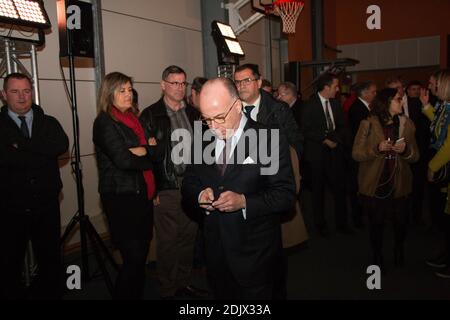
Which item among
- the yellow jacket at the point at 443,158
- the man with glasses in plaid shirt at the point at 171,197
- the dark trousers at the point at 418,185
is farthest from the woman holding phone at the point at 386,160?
the dark trousers at the point at 418,185

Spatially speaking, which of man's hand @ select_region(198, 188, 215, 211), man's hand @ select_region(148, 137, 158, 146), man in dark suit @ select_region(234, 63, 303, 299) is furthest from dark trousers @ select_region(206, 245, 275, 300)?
man in dark suit @ select_region(234, 63, 303, 299)

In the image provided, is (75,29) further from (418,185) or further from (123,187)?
(418,185)

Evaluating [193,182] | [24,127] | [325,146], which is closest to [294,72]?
[325,146]

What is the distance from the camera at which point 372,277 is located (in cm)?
332

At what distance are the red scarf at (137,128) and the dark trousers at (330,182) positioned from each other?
238 centimetres

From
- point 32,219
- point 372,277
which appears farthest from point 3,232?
point 372,277

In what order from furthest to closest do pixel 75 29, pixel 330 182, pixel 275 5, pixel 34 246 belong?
pixel 275 5
pixel 330 182
pixel 75 29
pixel 34 246

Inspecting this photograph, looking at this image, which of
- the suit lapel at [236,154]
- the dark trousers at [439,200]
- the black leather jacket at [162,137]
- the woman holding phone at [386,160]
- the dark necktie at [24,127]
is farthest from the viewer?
the dark trousers at [439,200]

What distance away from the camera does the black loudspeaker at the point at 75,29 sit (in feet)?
10.5

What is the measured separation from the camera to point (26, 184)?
278 centimetres

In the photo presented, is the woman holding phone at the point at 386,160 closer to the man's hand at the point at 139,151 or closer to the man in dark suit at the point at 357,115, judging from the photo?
the man in dark suit at the point at 357,115

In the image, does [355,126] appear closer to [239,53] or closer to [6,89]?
[239,53]

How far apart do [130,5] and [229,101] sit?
3700mm

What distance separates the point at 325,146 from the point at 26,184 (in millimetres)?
3020
